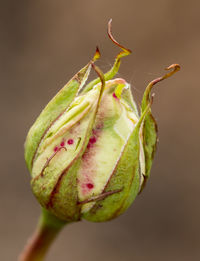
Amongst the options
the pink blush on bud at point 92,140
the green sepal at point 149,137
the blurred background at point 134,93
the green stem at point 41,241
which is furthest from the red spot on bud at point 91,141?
the blurred background at point 134,93

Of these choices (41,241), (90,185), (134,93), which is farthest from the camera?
(134,93)

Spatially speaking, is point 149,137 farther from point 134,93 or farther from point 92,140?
point 134,93

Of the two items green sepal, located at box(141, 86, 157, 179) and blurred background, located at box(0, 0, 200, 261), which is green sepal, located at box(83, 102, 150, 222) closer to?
green sepal, located at box(141, 86, 157, 179)

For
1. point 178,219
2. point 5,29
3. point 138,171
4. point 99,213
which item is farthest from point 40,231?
point 5,29

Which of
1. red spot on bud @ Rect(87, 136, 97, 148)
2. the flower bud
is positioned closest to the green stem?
the flower bud

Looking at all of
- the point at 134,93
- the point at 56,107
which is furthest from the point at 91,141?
the point at 134,93

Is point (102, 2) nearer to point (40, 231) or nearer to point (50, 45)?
point (50, 45)
